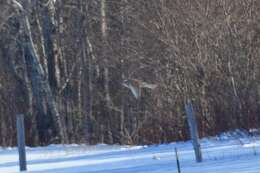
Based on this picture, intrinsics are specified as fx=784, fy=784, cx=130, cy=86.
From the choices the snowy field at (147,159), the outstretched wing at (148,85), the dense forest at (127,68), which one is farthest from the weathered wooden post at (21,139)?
the outstretched wing at (148,85)

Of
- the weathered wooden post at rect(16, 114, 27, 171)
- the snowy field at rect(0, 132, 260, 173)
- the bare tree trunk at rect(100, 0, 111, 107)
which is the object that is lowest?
the snowy field at rect(0, 132, 260, 173)

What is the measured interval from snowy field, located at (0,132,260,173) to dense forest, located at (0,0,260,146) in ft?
9.24

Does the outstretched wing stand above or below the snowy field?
above

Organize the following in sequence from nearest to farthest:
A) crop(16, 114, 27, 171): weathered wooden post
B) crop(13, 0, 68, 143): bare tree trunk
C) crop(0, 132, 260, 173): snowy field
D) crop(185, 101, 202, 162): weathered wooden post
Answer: crop(0, 132, 260, 173): snowy field → crop(185, 101, 202, 162): weathered wooden post → crop(16, 114, 27, 171): weathered wooden post → crop(13, 0, 68, 143): bare tree trunk

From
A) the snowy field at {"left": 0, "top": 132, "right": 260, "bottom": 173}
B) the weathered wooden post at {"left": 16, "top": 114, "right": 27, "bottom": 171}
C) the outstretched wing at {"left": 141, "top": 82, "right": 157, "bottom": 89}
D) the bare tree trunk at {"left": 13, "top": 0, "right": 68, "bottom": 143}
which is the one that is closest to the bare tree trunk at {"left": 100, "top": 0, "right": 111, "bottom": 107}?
the bare tree trunk at {"left": 13, "top": 0, "right": 68, "bottom": 143}

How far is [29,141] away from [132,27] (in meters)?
4.61

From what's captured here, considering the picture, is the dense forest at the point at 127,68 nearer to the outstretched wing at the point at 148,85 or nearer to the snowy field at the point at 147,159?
the outstretched wing at the point at 148,85

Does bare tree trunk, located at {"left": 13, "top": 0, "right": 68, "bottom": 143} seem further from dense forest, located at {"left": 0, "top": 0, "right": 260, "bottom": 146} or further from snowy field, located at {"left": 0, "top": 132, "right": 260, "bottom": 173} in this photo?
snowy field, located at {"left": 0, "top": 132, "right": 260, "bottom": 173}

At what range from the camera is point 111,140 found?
24625 millimetres

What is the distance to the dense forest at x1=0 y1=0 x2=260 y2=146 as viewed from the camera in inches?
789

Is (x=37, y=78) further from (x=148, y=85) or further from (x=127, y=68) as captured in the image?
(x=148, y=85)

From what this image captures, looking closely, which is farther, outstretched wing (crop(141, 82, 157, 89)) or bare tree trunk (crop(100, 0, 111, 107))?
bare tree trunk (crop(100, 0, 111, 107))

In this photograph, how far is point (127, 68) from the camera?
24.7 metres

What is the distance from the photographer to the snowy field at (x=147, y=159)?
1127 cm
